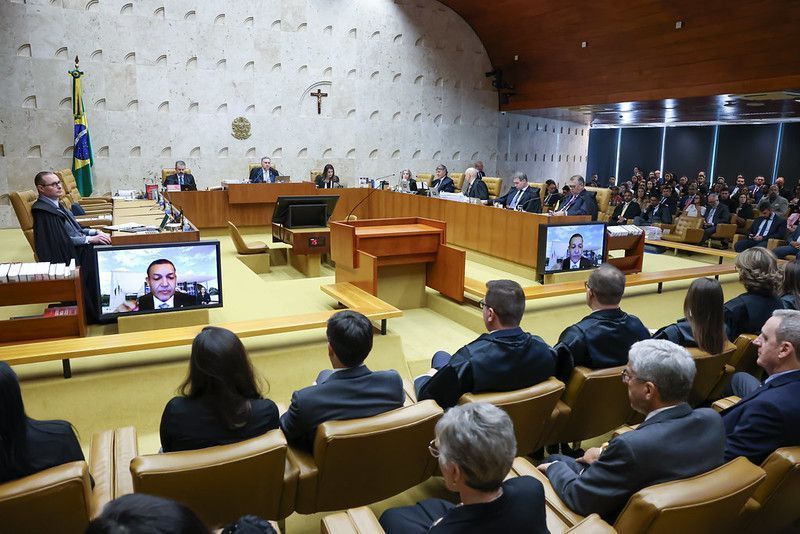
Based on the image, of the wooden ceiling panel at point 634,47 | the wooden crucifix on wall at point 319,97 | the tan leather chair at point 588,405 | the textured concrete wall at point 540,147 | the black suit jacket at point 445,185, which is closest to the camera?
the tan leather chair at point 588,405

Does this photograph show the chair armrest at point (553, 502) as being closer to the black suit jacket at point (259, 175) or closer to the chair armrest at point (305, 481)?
the chair armrest at point (305, 481)

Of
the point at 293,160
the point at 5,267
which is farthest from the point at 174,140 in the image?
the point at 5,267

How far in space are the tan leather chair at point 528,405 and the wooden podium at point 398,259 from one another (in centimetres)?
252

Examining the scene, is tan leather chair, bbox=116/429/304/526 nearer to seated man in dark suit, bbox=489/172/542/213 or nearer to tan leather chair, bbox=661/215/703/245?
seated man in dark suit, bbox=489/172/542/213

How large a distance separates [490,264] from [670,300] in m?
2.14

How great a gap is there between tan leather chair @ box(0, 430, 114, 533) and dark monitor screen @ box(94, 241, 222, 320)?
230 centimetres

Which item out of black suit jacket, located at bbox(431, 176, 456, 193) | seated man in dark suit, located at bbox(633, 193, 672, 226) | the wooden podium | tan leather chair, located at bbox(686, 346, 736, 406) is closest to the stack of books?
the wooden podium

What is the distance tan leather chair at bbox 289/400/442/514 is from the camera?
1.85m

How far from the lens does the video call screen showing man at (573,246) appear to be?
5.28 meters

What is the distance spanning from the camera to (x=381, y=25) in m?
12.4

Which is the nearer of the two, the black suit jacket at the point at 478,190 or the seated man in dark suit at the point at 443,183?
the black suit jacket at the point at 478,190

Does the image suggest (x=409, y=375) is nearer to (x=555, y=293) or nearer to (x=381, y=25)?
(x=555, y=293)

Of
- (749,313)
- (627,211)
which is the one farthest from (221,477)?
(627,211)

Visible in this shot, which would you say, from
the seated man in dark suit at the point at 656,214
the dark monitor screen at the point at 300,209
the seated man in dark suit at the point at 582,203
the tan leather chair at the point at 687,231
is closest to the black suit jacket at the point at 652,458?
the seated man in dark suit at the point at 582,203
